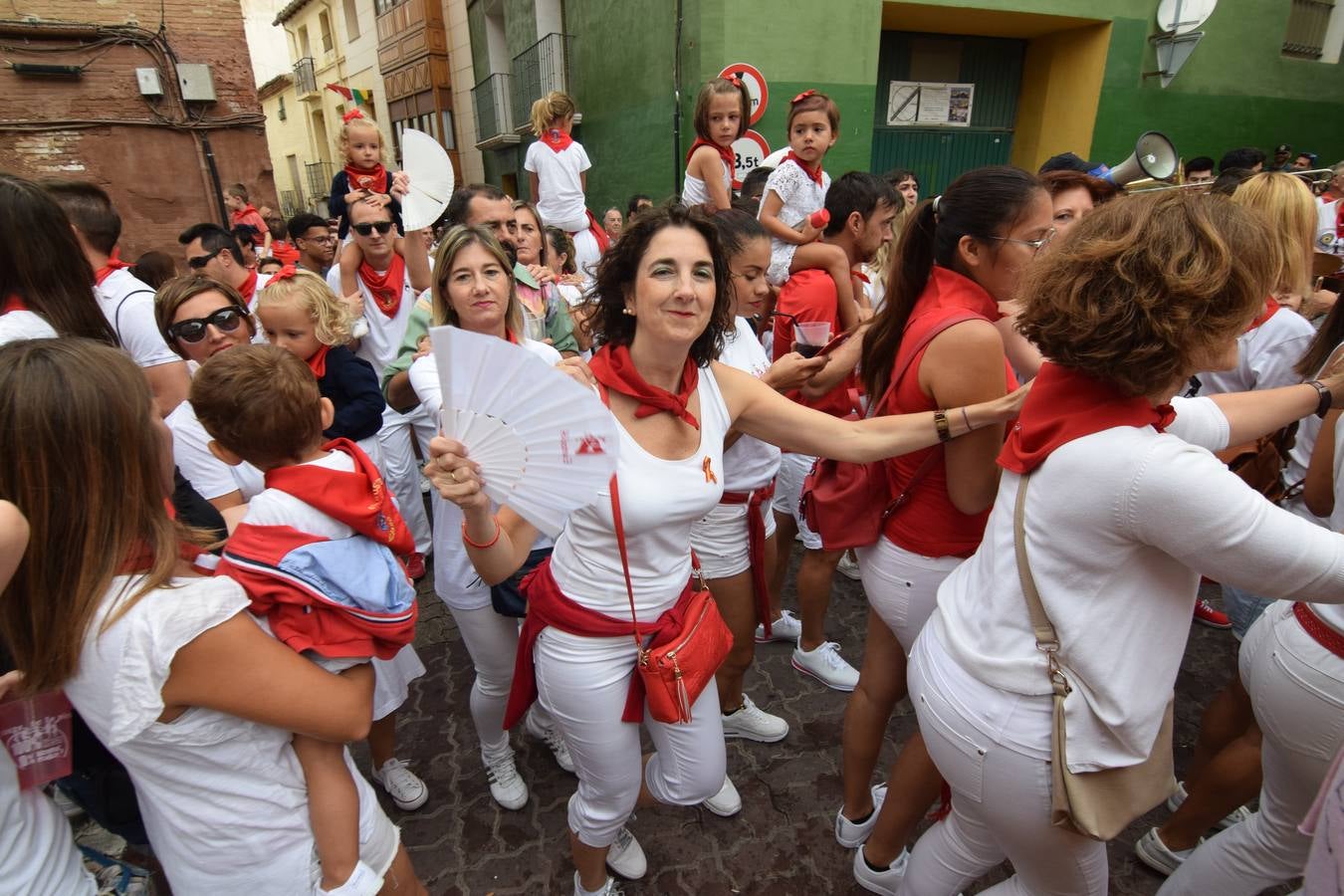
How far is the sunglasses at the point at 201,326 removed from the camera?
2.72m

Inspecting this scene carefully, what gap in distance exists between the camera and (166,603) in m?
1.22

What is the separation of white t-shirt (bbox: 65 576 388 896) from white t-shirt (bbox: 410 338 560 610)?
993mm

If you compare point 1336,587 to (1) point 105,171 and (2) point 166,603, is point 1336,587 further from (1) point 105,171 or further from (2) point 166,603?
(1) point 105,171

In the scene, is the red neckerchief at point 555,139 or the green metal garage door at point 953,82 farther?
the green metal garage door at point 953,82

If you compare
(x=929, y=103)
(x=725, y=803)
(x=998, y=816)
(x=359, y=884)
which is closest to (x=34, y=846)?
(x=359, y=884)

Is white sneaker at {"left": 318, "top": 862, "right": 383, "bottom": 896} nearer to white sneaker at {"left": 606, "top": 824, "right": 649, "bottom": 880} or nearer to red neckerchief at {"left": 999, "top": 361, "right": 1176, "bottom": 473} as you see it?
white sneaker at {"left": 606, "top": 824, "right": 649, "bottom": 880}

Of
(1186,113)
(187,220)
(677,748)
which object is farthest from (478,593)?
(1186,113)

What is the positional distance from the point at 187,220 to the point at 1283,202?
13345mm

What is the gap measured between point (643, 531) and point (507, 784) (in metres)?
1.64

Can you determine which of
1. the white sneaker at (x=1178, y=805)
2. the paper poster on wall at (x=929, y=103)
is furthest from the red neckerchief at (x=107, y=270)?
the paper poster on wall at (x=929, y=103)

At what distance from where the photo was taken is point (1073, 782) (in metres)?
1.42

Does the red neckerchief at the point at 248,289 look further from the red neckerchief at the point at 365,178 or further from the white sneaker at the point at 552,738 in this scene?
the white sneaker at the point at 552,738

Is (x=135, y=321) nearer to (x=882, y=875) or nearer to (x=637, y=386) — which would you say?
(x=637, y=386)

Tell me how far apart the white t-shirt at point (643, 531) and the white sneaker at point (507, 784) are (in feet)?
4.31
